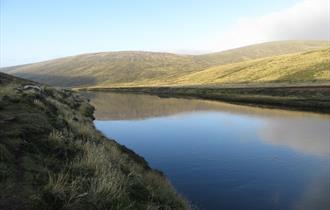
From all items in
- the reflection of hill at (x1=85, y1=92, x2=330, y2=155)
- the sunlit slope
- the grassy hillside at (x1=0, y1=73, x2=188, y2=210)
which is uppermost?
the sunlit slope

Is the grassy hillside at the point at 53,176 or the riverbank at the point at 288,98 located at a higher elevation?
the grassy hillside at the point at 53,176

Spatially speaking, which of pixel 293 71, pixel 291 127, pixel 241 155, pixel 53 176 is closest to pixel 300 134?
pixel 291 127

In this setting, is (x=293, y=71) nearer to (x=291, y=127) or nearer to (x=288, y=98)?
(x=288, y=98)

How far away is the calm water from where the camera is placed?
1825 centimetres

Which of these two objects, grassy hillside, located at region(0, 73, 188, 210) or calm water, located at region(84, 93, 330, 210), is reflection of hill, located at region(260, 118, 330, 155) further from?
grassy hillside, located at region(0, 73, 188, 210)

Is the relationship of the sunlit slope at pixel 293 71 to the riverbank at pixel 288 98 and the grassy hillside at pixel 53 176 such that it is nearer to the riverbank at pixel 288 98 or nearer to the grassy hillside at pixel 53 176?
the riverbank at pixel 288 98

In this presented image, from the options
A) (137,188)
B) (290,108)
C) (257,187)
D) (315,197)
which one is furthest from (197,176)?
(290,108)

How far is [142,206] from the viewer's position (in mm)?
9031

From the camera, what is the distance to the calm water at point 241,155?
1825 cm

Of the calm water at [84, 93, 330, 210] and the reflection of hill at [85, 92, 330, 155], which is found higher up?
the reflection of hill at [85, 92, 330, 155]

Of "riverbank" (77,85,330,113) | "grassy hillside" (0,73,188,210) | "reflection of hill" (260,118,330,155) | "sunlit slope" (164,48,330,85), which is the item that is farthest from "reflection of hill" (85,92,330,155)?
"sunlit slope" (164,48,330,85)

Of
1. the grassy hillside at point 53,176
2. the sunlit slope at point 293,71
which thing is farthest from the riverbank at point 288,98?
the grassy hillside at point 53,176

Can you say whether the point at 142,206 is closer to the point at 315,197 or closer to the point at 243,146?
the point at 315,197

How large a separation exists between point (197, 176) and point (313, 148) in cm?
1058
